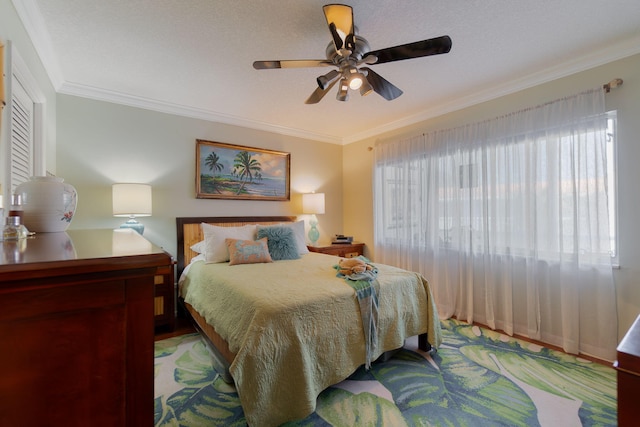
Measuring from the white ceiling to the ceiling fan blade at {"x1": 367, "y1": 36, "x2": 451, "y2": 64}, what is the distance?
1.03ft

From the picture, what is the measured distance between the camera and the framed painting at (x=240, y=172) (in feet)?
11.5

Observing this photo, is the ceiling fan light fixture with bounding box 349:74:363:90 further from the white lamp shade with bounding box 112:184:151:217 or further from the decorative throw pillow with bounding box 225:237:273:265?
the white lamp shade with bounding box 112:184:151:217

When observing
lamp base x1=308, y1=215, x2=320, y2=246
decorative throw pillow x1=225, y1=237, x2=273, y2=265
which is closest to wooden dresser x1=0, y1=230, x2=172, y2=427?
decorative throw pillow x1=225, y1=237, x2=273, y2=265

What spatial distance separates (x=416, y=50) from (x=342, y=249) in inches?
115

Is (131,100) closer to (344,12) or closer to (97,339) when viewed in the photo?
(344,12)

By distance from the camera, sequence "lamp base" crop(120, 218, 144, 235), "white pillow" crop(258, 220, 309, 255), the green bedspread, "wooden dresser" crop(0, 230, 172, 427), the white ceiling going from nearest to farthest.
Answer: "wooden dresser" crop(0, 230, 172, 427)
the green bedspread
the white ceiling
"lamp base" crop(120, 218, 144, 235)
"white pillow" crop(258, 220, 309, 255)

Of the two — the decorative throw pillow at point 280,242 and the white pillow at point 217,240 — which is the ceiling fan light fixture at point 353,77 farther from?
the white pillow at point 217,240

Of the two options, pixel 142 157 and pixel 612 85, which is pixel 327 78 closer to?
pixel 612 85

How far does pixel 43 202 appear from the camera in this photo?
1.29m

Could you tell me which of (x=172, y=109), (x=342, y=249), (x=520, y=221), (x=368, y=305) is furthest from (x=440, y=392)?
(x=172, y=109)

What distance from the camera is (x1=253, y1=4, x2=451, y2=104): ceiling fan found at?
5.27 feet

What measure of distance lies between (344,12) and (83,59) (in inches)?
88.6

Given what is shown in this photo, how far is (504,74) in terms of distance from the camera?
103 inches

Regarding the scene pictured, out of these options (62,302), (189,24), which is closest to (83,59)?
(189,24)
